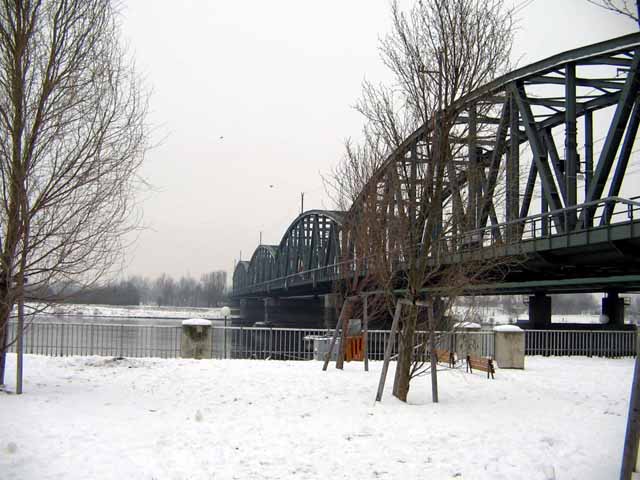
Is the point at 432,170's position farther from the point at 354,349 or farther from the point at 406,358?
the point at 354,349

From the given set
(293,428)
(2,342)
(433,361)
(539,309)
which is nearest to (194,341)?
(2,342)

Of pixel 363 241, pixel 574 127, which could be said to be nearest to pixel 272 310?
pixel 574 127

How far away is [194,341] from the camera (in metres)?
17.3

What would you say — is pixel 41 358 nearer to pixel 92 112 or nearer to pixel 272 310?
pixel 92 112

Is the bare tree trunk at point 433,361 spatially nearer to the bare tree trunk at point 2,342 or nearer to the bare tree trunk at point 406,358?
the bare tree trunk at point 406,358

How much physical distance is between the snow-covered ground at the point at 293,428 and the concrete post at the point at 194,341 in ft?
10.4

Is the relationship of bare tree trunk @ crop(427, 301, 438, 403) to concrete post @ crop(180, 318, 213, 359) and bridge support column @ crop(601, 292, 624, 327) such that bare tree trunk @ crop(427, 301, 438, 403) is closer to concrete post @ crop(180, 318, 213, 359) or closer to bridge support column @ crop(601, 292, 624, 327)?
concrete post @ crop(180, 318, 213, 359)

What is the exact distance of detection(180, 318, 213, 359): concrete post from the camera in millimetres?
17297

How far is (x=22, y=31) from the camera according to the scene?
9.21m

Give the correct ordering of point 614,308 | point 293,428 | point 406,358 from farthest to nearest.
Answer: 1. point 614,308
2. point 406,358
3. point 293,428

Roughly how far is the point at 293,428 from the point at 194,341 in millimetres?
9081

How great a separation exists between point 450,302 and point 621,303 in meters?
28.3

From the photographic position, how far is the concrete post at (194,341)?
1730 centimetres

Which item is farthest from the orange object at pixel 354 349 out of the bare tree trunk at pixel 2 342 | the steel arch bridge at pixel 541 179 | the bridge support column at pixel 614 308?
the bridge support column at pixel 614 308
